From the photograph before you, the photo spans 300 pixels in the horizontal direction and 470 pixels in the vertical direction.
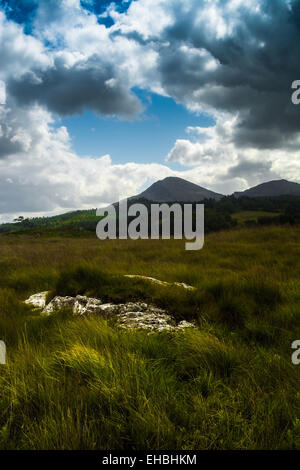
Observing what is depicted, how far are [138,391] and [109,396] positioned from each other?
0.22 m

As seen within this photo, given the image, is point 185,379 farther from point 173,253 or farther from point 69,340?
point 173,253

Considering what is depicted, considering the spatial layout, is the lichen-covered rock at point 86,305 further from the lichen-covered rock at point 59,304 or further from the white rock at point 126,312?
the lichen-covered rock at point 59,304

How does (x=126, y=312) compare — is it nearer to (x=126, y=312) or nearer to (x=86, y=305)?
(x=126, y=312)

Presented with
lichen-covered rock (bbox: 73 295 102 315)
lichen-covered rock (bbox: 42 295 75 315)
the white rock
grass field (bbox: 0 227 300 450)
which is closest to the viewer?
grass field (bbox: 0 227 300 450)

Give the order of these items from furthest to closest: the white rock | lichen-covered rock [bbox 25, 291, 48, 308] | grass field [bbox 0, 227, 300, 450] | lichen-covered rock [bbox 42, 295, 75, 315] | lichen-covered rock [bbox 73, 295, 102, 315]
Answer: lichen-covered rock [bbox 25, 291, 48, 308]
lichen-covered rock [bbox 42, 295, 75, 315]
lichen-covered rock [bbox 73, 295, 102, 315]
the white rock
grass field [bbox 0, 227, 300, 450]

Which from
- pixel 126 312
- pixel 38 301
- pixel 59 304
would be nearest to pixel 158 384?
pixel 126 312

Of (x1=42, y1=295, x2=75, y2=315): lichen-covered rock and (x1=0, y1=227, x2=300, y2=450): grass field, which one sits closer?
(x1=0, y1=227, x2=300, y2=450): grass field

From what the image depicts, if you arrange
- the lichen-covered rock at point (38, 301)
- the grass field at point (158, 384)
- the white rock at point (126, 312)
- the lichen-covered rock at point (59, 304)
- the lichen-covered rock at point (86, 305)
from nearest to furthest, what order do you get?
the grass field at point (158, 384), the white rock at point (126, 312), the lichen-covered rock at point (86, 305), the lichen-covered rock at point (59, 304), the lichen-covered rock at point (38, 301)

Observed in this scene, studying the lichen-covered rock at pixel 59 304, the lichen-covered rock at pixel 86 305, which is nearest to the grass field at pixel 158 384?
the lichen-covered rock at pixel 86 305

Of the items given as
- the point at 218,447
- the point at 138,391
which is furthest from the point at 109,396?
the point at 218,447

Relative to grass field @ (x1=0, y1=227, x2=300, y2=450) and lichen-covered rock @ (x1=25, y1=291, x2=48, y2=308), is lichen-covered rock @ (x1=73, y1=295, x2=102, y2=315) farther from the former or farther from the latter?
lichen-covered rock @ (x1=25, y1=291, x2=48, y2=308)

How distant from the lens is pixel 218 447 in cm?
159

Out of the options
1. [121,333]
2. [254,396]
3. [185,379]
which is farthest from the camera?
[121,333]

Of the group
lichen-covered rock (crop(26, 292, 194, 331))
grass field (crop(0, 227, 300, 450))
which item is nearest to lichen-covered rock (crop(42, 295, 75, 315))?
lichen-covered rock (crop(26, 292, 194, 331))
